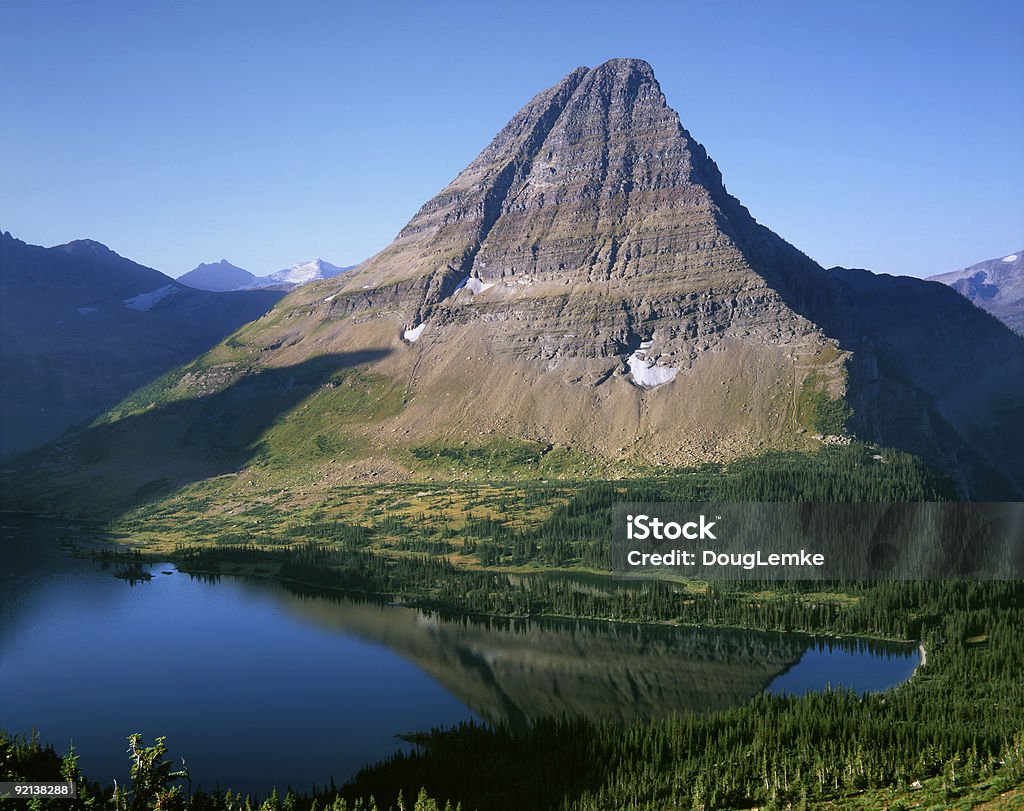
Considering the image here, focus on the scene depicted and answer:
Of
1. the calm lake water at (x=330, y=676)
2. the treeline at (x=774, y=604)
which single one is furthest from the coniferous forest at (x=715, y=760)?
the treeline at (x=774, y=604)

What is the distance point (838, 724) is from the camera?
107 metres

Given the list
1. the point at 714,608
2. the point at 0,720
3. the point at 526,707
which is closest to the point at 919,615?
the point at 714,608

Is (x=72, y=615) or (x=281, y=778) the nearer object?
(x=281, y=778)

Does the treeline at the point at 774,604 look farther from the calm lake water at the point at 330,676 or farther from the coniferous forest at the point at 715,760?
the coniferous forest at the point at 715,760

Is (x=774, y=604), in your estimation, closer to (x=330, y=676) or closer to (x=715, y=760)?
(x=330, y=676)

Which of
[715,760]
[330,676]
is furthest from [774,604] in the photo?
[715,760]

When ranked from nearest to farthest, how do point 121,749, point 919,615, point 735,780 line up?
point 735,780, point 121,749, point 919,615

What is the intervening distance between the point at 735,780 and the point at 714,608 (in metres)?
88.8

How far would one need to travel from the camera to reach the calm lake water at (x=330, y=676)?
118 metres

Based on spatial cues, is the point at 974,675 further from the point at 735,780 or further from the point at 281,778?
the point at 281,778

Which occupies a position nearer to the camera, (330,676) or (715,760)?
(715,760)

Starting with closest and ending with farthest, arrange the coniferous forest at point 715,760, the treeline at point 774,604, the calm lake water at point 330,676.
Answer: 1. the coniferous forest at point 715,760
2. the calm lake water at point 330,676
3. the treeline at point 774,604

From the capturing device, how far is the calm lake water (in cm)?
11750

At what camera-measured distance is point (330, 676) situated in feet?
480
